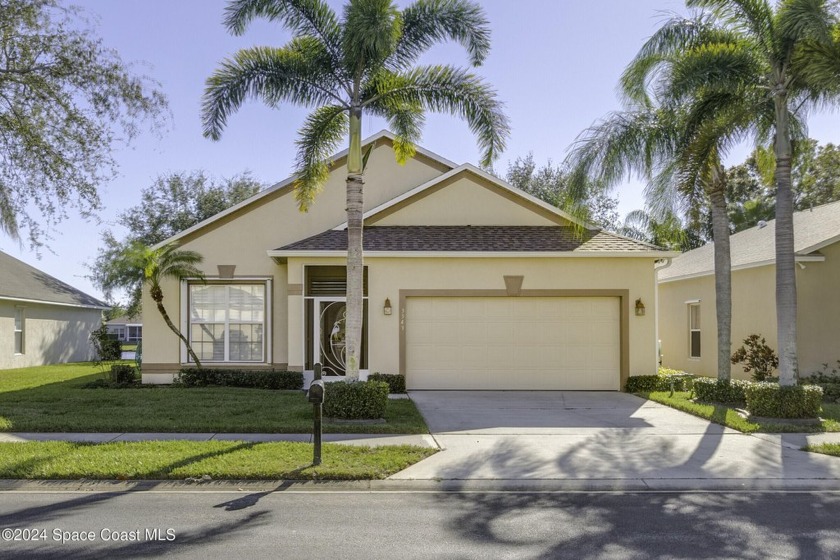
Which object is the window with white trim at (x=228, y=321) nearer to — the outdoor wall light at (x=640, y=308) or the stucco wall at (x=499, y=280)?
the stucco wall at (x=499, y=280)

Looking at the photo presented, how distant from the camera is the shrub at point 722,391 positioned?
522 inches

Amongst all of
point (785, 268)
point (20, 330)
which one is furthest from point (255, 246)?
point (20, 330)

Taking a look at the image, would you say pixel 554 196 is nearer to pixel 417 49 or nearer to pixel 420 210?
pixel 420 210

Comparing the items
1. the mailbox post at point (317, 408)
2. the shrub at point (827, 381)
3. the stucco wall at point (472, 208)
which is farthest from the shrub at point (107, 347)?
the shrub at point (827, 381)

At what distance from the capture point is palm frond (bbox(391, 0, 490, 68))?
12.0 metres

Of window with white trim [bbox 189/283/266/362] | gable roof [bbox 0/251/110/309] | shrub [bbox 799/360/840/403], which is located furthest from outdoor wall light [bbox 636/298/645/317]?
gable roof [bbox 0/251/110/309]

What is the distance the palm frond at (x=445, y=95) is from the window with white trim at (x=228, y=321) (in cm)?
762

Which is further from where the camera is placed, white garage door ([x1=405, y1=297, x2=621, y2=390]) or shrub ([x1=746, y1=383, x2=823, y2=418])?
white garage door ([x1=405, y1=297, x2=621, y2=390])

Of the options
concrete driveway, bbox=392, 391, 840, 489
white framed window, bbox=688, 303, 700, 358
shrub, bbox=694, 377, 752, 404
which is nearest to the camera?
concrete driveway, bbox=392, 391, 840, 489

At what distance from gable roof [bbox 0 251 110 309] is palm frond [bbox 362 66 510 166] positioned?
18.9 meters

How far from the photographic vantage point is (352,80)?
39.2 ft

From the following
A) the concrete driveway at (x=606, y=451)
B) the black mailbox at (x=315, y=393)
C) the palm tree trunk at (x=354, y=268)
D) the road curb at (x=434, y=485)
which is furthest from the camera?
Answer: the palm tree trunk at (x=354, y=268)

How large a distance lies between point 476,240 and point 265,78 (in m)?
6.77

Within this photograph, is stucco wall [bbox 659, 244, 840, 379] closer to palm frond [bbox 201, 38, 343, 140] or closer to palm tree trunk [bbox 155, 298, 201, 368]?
palm frond [bbox 201, 38, 343, 140]
